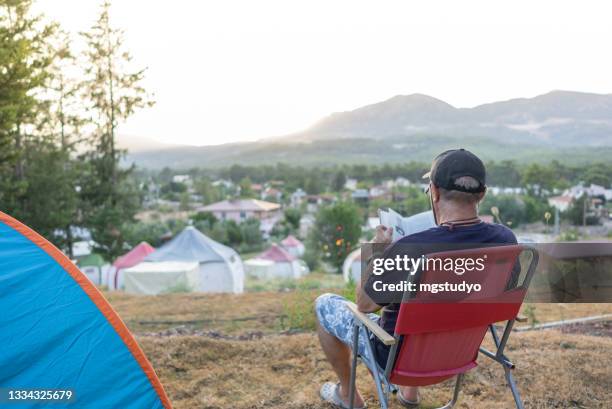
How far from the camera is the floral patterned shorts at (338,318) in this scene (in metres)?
2.14

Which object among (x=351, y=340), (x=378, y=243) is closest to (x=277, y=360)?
(x=351, y=340)

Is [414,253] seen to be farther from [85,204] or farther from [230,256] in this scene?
[85,204]

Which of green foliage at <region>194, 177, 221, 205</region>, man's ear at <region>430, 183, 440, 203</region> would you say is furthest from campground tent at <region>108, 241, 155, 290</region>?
green foliage at <region>194, 177, 221, 205</region>

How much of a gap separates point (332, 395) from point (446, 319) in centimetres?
101

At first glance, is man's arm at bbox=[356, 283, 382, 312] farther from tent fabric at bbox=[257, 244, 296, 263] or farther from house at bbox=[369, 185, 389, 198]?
house at bbox=[369, 185, 389, 198]

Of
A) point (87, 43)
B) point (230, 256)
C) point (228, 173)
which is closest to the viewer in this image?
point (230, 256)

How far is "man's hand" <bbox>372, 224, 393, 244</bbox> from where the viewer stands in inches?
73.3

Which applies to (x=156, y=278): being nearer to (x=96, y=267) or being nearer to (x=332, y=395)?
(x=332, y=395)

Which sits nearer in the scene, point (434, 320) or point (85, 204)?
point (434, 320)

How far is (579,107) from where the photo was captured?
3581 cm

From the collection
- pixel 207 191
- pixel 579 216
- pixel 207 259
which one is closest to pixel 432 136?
pixel 207 191

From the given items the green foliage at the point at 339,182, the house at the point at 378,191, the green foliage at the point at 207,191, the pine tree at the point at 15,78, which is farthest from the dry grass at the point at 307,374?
the green foliage at the point at 207,191

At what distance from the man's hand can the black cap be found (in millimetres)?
230

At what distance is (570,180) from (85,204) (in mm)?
19176
